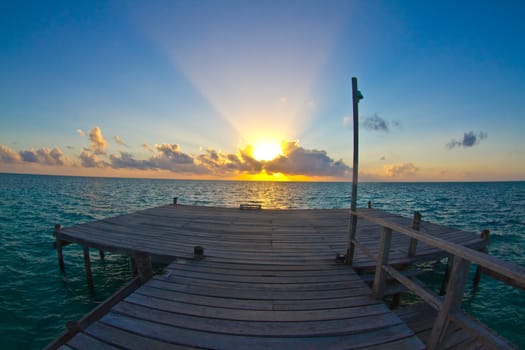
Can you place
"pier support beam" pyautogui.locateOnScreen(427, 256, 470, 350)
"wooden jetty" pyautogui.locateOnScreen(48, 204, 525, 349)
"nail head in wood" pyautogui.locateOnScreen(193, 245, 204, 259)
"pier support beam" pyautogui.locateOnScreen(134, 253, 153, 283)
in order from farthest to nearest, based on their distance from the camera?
"nail head in wood" pyautogui.locateOnScreen(193, 245, 204, 259)
"pier support beam" pyautogui.locateOnScreen(134, 253, 153, 283)
"wooden jetty" pyautogui.locateOnScreen(48, 204, 525, 349)
"pier support beam" pyautogui.locateOnScreen(427, 256, 470, 350)

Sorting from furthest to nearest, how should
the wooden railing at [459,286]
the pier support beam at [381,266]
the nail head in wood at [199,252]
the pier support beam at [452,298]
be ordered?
the nail head in wood at [199,252] → the pier support beam at [381,266] → the pier support beam at [452,298] → the wooden railing at [459,286]

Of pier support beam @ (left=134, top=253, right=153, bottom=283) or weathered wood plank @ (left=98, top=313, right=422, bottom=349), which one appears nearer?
weathered wood plank @ (left=98, top=313, right=422, bottom=349)

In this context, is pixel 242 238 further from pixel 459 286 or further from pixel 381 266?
pixel 459 286

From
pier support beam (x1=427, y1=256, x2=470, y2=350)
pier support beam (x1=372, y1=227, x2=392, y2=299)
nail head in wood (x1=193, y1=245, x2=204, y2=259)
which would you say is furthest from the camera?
nail head in wood (x1=193, y1=245, x2=204, y2=259)

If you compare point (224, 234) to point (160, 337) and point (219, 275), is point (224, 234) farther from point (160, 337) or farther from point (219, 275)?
point (160, 337)

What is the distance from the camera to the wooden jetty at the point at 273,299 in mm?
2613

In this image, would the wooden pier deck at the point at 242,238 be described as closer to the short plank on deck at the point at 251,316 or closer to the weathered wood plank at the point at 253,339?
the short plank on deck at the point at 251,316

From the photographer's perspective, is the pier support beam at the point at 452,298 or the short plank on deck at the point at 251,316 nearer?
the pier support beam at the point at 452,298

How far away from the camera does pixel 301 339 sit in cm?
278

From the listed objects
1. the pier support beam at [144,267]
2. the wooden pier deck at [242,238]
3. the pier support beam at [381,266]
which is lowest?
the pier support beam at [144,267]

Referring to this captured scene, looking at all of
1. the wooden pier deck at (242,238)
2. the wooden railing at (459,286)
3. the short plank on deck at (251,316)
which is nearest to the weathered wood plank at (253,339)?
the short plank on deck at (251,316)

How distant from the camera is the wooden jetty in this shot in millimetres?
2613

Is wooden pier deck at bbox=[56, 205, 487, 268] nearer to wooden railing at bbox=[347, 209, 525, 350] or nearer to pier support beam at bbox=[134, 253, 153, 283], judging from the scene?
pier support beam at bbox=[134, 253, 153, 283]

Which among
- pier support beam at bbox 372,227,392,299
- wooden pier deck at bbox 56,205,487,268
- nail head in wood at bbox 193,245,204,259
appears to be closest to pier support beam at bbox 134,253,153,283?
wooden pier deck at bbox 56,205,487,268
